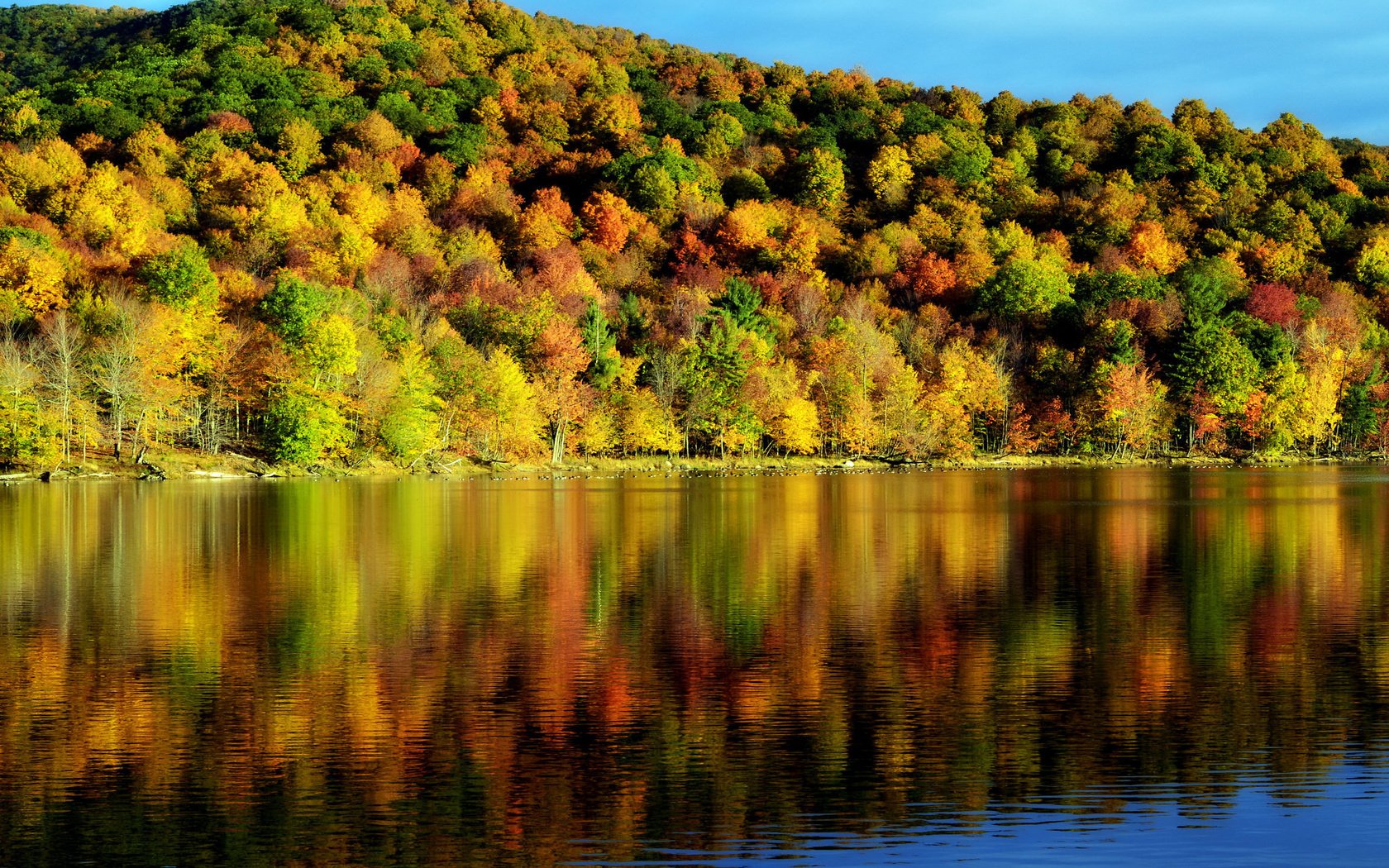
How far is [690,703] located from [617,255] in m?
98.6

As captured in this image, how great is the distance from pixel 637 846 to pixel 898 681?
20.9 ft

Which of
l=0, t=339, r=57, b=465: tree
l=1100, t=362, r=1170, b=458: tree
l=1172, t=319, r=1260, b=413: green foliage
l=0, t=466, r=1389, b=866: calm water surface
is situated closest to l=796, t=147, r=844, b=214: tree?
l=1100, t=362, r=1170, b=458: tree

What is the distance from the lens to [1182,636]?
18.9 meters

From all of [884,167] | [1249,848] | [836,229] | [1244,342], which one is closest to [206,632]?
[1249,848]

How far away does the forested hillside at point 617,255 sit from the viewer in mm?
70875

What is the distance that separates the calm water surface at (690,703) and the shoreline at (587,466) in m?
33.3

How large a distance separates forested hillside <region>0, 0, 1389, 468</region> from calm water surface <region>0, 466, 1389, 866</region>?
4209cm

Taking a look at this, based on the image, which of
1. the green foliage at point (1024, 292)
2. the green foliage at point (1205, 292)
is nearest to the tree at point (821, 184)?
the green foliage at point (1024, 292)

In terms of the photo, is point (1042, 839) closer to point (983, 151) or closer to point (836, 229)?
point (836, 229)

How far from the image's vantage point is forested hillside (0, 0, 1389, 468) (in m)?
70.9

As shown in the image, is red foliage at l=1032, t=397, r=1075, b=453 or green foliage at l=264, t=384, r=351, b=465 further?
red foliage at l=1032, t=397, r=1075, b=453

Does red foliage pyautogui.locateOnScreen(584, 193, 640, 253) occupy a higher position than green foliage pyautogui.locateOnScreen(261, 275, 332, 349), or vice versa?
red foliage pyautogui.locateOnScreen(584, 193, 640, 253)

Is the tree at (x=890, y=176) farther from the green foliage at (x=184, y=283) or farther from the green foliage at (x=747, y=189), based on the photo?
the green foliage at (x=184, y=283)

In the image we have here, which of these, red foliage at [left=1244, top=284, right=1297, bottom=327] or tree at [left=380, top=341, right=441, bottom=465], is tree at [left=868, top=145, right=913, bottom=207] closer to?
red foliage at [left=1244, top=284, right=1297, bottom=327]
